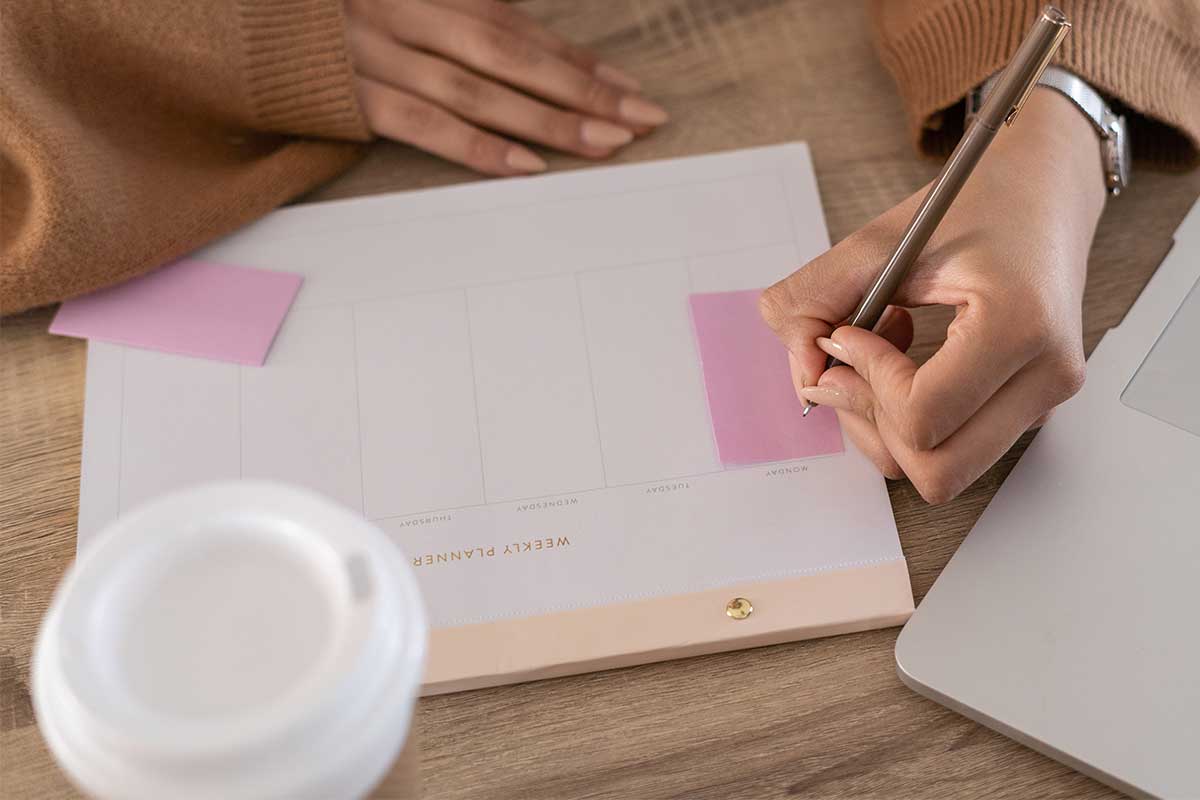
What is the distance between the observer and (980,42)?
638 millimetres

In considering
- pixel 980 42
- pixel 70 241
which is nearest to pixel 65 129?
pixel 70 241

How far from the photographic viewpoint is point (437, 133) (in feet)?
2.23

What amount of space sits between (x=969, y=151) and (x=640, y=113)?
0.28 metres

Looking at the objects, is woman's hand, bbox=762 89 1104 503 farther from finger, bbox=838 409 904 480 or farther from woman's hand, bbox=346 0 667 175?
woman's hand, bbox=346 0 667 175

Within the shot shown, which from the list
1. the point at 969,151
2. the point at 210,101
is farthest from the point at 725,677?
the point at 210,101

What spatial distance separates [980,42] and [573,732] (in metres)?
0.48

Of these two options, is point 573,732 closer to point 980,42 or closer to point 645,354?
point 645,354

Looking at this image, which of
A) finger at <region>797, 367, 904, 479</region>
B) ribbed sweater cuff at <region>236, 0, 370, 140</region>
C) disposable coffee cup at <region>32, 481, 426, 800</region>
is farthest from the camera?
ribbed sweater cuff at <region>236, 0, 370, 140</region>

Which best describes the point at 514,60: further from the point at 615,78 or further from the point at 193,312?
the point at 193,312

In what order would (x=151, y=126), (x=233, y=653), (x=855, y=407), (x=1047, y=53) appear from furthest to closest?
(x=151, y=126) → (x=855, y=407) → (x=1047, y=53) → (x=233, y=653)

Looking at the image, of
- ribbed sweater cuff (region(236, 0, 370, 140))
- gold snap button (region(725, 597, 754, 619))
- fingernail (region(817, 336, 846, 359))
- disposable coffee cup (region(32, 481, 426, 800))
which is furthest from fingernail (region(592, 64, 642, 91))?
disposable coffee cup (region(32, 481, 426, 800))

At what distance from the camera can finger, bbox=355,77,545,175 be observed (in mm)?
673

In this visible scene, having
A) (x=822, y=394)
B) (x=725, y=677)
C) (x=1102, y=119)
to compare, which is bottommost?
(x=725, y=677)

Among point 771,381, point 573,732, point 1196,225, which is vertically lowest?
point 573,732
